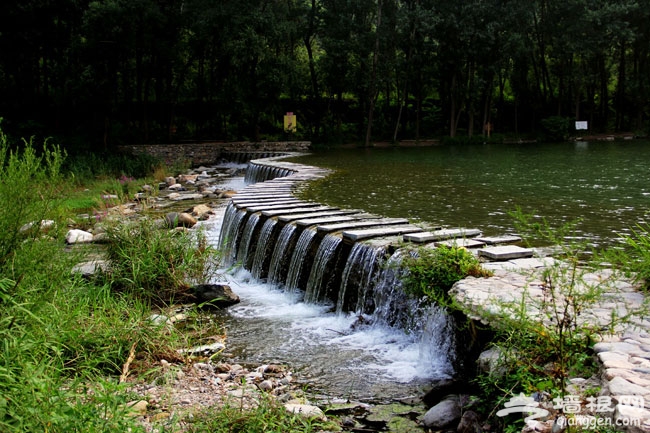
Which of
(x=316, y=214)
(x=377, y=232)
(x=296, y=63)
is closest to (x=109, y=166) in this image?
(x=296, y=63)

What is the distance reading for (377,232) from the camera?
6414 mm

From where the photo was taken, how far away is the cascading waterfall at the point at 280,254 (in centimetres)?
725

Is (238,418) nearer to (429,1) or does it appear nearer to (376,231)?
(376,231)

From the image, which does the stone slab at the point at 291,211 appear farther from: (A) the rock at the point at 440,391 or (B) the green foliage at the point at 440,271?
(A) the rock at the point at 440,391

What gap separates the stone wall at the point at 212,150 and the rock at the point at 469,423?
66.3ft

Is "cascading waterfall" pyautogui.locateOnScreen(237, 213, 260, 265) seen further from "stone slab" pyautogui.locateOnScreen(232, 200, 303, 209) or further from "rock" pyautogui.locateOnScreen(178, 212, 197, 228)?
"rock" pyautogui.locateOnScreen(178, 212, 197, 228)

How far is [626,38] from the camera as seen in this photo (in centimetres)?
2511

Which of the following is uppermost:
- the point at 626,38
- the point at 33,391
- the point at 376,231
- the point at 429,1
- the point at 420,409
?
the point at 429,1

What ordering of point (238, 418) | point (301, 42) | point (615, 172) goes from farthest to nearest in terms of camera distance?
point (301, 42) → point (615, 172) → point (238, 418)

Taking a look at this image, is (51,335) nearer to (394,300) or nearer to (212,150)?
(394,300)

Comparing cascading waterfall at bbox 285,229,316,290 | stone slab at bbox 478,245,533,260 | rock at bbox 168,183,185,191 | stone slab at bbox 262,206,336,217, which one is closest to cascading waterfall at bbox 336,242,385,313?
cascading waterfall at bbox 285,229,316,290

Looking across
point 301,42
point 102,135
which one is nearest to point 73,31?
point 102,135

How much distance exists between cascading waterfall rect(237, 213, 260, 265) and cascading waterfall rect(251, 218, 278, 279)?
1.02 feet

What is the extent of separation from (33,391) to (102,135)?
24.0m
